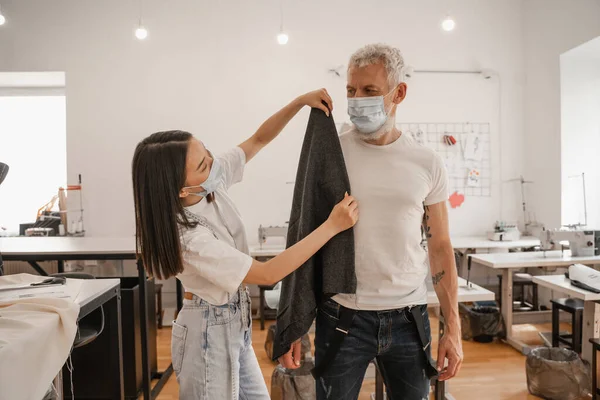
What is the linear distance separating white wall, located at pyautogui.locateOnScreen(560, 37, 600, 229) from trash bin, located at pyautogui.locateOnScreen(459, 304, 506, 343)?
1701mm

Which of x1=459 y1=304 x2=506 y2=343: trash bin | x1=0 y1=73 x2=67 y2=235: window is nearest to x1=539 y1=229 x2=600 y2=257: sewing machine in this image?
x1=459 y1=304 x2=506 y2=343: trash bin

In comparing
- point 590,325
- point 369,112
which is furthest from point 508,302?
point 369,112

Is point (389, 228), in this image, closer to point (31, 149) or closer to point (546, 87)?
point (546, 87)

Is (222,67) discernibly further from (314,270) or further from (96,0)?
(314,270)

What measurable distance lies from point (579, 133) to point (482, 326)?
2.53m

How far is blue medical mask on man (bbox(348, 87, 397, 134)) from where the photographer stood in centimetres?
131

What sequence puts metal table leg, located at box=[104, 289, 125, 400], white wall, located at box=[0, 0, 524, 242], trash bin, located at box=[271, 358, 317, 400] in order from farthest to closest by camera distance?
white wall, located at box=[0, 0, 524, 242]
trash bin, located at box=[271, 358, 317, 400]
metal table leg, located at box=[104, 289, 125, 400]

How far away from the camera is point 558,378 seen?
2740 mm

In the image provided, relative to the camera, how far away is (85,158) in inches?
197

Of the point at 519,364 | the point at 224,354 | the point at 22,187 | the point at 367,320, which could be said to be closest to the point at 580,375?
the point at 519,364

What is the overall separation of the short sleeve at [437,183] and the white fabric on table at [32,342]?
125 centimetres

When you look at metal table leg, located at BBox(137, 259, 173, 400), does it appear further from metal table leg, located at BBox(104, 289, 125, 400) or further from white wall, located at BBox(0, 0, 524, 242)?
white wall, located at BBox(0, 0, 524, 242)

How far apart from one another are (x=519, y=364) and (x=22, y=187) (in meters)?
5.90

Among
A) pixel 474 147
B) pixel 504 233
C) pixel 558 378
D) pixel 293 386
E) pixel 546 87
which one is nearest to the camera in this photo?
pixel 293 386
